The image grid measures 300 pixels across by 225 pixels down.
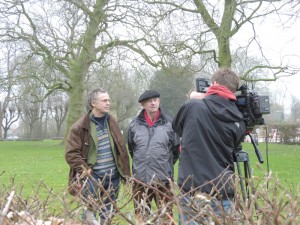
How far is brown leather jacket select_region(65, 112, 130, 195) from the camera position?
4309 millimetres

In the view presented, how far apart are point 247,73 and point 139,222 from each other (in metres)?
17.9

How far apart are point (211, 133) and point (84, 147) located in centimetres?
164

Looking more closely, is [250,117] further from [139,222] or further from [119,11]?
[119,11]

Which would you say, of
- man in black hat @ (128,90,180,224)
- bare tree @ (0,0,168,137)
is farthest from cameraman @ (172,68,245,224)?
bare tree @ (0,0,168,137)

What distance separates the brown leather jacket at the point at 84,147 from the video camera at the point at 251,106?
53.4 inches

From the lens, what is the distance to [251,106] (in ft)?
11.5

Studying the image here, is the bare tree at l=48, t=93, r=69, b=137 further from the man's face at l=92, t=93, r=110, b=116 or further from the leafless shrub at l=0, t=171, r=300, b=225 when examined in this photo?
the leafless shrub at l=0, t=171, r=300, b=225

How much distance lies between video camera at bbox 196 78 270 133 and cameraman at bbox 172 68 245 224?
0.24m

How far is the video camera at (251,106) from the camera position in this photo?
3471 mm

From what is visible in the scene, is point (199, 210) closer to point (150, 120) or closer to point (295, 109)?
point (150, 120)

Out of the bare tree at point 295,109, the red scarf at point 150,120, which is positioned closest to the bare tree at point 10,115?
the bare tree at point 295,109

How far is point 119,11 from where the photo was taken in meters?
18.6

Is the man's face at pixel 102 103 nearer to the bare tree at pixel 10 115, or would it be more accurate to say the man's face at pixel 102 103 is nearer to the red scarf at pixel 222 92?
the red scarf at pixel 222 92

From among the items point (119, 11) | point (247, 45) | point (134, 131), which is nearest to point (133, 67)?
point (119, 11)
